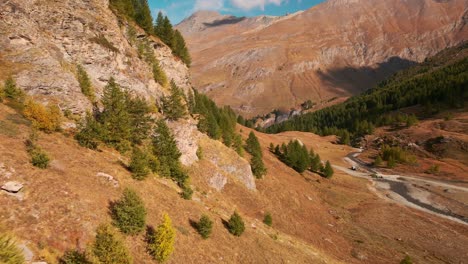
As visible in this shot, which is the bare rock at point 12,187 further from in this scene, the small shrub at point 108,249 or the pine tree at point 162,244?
the pine tree at point 162,244

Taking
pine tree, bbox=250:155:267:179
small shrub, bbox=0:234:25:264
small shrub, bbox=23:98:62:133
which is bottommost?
pine tree, bbox=250:155:267:179

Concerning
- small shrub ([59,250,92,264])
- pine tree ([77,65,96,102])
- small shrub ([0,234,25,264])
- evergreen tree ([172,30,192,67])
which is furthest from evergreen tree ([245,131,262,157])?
small shrub ([0,234,25,264])

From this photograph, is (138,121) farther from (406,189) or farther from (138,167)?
(406,189)

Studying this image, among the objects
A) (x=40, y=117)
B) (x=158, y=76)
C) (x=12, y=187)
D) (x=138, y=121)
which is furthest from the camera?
(x=158, y=76)

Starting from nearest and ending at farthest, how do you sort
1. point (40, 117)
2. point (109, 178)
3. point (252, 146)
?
point (109, 178) → point (40, 117) → point (252, 146)

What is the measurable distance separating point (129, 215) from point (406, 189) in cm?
8481

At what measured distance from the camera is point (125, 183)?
2211cm

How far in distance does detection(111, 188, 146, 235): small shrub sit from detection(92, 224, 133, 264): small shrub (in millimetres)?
3183

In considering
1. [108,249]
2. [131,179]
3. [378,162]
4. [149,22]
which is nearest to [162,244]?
[108,249]

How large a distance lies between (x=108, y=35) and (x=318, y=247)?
38.9m

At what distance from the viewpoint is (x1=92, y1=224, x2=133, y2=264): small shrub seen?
13492 millimetres

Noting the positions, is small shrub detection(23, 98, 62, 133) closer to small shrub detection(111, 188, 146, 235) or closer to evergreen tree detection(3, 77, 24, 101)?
evergreen tree detection(3, 77, 24, 101)

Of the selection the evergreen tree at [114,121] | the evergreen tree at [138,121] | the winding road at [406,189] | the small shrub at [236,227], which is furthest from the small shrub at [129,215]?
the winding road at [406,189]

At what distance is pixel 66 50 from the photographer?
32500mm
